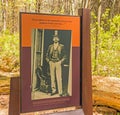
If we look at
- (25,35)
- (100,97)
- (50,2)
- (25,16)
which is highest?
(50,2)

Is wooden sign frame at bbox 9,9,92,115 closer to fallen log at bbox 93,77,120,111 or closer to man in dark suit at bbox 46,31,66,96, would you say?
man in dark suit at bbox 46,31,66,96

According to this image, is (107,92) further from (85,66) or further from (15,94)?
(15,94)

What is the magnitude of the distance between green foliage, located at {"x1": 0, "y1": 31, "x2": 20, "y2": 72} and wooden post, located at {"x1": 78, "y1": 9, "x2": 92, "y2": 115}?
3889 mm

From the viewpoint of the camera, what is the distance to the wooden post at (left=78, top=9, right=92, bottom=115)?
2.15 m

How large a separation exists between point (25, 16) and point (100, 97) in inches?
92.2

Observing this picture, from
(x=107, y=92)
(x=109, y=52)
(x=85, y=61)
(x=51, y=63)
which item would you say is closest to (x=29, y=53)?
(x=51, y=63)

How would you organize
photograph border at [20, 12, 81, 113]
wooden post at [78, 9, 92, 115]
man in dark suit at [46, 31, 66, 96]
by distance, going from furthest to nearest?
1. wooden post at [78, 9, 92, 115]
2. man in dark suit at [46, 31, 66, 96]
3. photograph border at [20, 12, 81, 113]

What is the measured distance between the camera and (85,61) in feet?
7.13

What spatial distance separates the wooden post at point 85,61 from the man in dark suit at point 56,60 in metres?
0.22

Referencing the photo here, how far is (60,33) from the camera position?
6.63 ft

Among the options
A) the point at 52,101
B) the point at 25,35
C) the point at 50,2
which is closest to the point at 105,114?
the point at 52,101

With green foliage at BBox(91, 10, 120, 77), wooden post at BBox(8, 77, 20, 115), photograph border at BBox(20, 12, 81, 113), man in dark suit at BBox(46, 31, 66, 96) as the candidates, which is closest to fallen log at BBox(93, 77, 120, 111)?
photograph border at BBox(20, 12, 81, 113)

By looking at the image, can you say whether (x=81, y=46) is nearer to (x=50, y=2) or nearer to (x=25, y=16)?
(x=25, y=16)

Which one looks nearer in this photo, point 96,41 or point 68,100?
point 68,100
